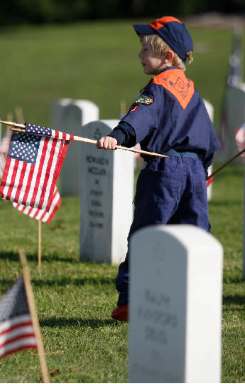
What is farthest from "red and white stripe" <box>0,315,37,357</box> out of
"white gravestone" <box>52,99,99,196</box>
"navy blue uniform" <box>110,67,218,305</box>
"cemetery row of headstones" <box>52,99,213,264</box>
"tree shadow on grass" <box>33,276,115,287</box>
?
"white gravestone" <box>52,99,99,196</box>

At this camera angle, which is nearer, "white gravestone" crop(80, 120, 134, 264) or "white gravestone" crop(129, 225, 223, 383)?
"white gravestone" crop(129, 225, 223, 383)

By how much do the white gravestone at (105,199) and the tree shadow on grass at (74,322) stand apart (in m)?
2.37

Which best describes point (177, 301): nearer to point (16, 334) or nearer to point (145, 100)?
point (16, 334)

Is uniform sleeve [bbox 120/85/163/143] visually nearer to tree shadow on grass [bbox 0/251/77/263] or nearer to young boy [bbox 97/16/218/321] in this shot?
young boy [bbox 97/16/218/321]

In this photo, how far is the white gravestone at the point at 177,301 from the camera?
5.62 meters

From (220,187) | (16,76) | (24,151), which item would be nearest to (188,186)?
(24,151)

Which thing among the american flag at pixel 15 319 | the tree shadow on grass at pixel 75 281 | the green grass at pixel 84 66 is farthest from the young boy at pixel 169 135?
the green grass at pixel 84 66

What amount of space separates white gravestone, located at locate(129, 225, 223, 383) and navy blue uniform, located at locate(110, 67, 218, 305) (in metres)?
1.98

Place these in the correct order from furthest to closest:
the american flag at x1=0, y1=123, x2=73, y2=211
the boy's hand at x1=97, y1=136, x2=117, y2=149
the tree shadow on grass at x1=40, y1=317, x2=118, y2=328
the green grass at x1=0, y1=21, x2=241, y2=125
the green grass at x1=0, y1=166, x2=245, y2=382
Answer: the green grass at x1=0, y1=21, x2=241, y2=125 → the tree shadow on grass at x1=40, y1=317, x2=118, y2=328 → the american flag at x1=0, y1=123, x2=73, y2=211 → the boy's hand at x1=97, y1=136, x2=117, y2=149 → the green grass at x1=0, y1=166, x2=245, y2=382

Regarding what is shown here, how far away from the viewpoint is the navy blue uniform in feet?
25.6

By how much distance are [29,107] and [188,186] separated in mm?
22554

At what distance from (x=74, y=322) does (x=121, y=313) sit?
1.15 feet

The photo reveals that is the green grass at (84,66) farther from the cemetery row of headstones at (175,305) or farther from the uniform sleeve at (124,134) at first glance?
the cemetery row of headstones at (175,305)

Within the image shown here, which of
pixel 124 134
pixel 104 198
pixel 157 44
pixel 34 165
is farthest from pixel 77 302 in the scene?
pixel 157 44
